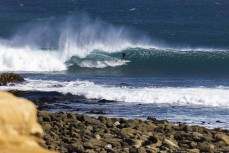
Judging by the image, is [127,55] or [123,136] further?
[127,55]

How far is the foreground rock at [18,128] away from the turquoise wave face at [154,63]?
109ft

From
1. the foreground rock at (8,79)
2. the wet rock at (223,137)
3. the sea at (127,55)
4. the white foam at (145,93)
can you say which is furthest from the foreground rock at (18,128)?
the foreground rock at (8,79)

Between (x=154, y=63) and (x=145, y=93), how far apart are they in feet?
58.3

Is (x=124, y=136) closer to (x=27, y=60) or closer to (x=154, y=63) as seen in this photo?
(x=27, y=60)

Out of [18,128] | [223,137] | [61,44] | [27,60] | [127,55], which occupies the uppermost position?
[18,128]

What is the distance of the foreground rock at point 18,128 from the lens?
3637 mm

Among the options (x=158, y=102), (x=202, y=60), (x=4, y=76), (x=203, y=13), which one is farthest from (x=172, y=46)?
(x=158, y=102)

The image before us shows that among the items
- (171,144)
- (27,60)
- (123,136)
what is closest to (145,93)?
(123,136)

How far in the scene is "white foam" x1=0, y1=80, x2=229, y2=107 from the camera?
78.3ft

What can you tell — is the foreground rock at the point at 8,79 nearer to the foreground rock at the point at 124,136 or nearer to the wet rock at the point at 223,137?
the foreground rock at the point at 124,136

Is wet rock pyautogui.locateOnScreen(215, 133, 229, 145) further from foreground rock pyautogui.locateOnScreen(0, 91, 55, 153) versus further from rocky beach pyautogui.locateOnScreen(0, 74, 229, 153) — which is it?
foreground rock pyautogui.locateOnScreen(0, 91, 55, 153)

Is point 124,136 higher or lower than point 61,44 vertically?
lower

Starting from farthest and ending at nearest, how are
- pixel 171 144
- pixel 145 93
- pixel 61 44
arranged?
pixel 61 44 → pixel 145 93 → pixel 171 144

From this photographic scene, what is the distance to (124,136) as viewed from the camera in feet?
47.4
